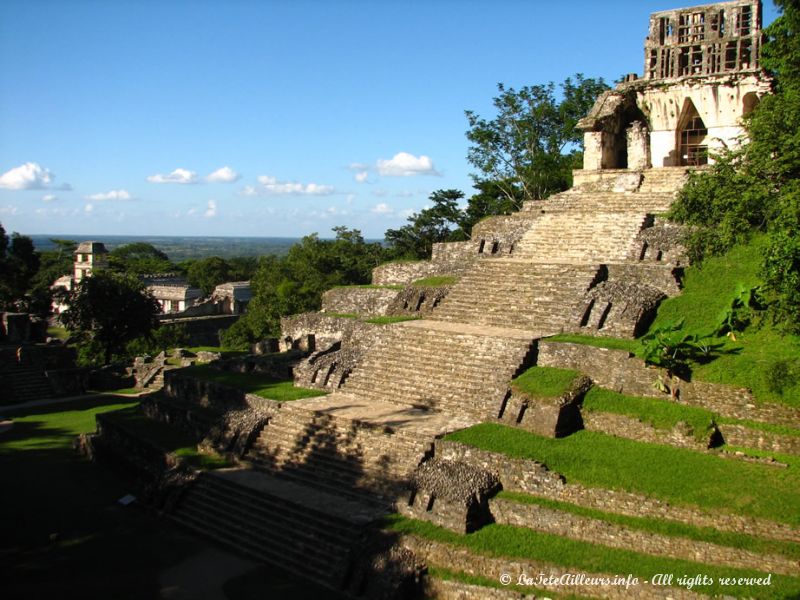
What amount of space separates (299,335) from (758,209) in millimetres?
12077

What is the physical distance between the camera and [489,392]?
43.3 ft

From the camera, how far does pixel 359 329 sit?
16875mm

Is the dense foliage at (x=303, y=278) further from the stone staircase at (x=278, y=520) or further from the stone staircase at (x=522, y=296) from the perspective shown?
the stone staircase at (x=278, y=520)

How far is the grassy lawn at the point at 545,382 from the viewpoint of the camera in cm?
1237

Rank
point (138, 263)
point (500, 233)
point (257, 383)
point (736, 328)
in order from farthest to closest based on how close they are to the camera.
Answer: point (138, 263)
point (500, 233)
point (257, 383)
point (736, 328)

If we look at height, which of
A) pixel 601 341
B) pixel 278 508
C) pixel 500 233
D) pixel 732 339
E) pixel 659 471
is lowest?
pixel 278 508

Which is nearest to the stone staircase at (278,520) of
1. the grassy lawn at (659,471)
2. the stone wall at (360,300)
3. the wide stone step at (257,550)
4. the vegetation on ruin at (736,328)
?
the wide stone step at (257,550)

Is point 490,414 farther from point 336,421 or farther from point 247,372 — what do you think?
point 247,372

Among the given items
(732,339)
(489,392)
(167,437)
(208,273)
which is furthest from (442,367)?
(208,273)

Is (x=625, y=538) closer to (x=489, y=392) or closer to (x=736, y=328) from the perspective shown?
(x=489, y=392)

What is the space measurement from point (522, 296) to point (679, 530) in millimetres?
7696

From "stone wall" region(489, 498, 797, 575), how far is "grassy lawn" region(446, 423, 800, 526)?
0.59 meters

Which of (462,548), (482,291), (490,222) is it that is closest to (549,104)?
(490,222)

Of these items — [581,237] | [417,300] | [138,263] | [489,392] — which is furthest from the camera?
[138,263]
